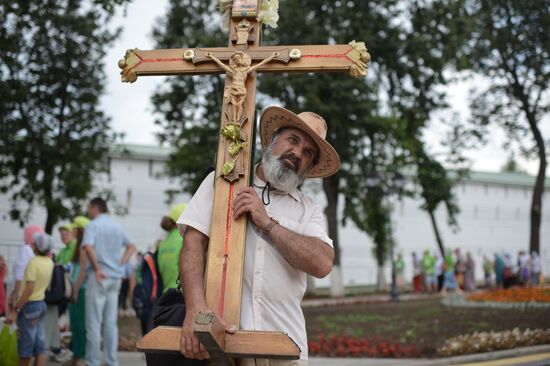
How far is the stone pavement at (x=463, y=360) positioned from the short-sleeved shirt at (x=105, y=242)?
1623 millimetres

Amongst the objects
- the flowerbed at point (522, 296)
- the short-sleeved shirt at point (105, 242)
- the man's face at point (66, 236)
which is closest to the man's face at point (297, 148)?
the short-sleeved shirt at point (105, 242)

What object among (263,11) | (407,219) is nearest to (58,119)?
(263,11)

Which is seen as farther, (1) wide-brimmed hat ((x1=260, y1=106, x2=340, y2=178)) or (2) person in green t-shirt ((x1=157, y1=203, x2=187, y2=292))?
(2) person in green t-shirt ((x1=157, y1=203, x2=187, y2=292))

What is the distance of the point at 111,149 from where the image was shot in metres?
22.8

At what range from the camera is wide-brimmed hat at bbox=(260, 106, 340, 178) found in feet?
12.9

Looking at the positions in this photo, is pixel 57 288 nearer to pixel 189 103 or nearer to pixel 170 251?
pixel 170 251

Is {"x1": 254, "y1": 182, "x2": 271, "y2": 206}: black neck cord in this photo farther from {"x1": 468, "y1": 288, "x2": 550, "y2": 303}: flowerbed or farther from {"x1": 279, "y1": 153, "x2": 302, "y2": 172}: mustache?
{"x1": 468, "y1": 288, "x2": 550, "y2": 303}: flowerbed

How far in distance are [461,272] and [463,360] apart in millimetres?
22653

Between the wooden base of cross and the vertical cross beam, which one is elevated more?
the vertical cross beam

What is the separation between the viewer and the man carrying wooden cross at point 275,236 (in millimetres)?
3594

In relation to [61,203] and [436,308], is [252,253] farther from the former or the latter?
[61,203]

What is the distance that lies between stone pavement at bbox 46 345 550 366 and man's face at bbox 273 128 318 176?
22.0 ft

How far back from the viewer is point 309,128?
390 cm

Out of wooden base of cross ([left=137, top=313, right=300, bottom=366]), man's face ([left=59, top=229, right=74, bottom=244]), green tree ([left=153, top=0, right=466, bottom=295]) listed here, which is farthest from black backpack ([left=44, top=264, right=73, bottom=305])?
green tree ([left=153, top=0, right=466, bottom=295])
